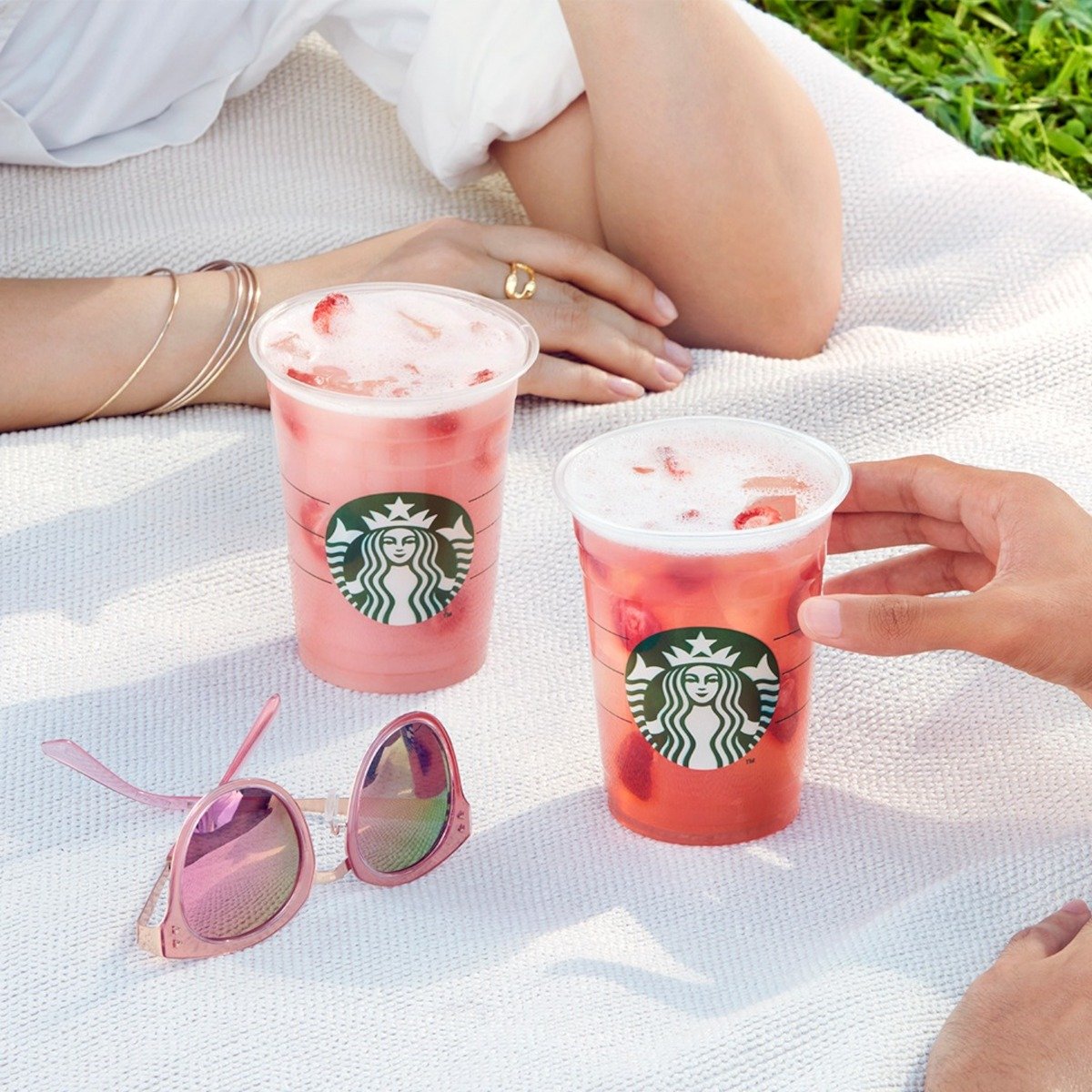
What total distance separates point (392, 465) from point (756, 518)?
0.27 meters

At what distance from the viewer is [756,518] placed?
0.97 m

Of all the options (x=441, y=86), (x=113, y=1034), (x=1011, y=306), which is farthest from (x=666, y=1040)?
(x=441, y=86)

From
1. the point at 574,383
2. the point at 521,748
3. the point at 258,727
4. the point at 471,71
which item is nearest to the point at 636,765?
the point at 521,748

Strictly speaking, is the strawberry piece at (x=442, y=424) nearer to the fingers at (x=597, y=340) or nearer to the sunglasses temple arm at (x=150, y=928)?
the sunglasses temple arm at (x=150, y=928)

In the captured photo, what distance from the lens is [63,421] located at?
1.53 metres

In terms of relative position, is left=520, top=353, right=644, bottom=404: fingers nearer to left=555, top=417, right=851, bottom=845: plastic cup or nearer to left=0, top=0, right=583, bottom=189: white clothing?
left=0, top=0, right=583, bottom=189: white clothing

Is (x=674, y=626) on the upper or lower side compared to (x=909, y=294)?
upper

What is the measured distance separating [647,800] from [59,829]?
412 mm

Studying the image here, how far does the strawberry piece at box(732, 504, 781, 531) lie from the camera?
967 millimetres

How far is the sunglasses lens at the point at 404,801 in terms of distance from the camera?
1.03m

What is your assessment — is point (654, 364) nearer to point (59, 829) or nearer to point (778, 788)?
point (778, 788)

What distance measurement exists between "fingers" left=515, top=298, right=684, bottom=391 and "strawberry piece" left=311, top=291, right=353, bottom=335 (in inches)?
14.9

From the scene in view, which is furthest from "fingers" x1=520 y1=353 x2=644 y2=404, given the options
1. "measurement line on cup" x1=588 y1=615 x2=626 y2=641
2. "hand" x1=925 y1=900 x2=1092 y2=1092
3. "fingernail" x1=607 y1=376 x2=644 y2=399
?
"hand" x1=925 y1=900 x2=1092 y2=1092

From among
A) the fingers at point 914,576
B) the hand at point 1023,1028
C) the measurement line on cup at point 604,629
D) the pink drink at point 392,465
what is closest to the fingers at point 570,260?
the pink drink at point 392,465
